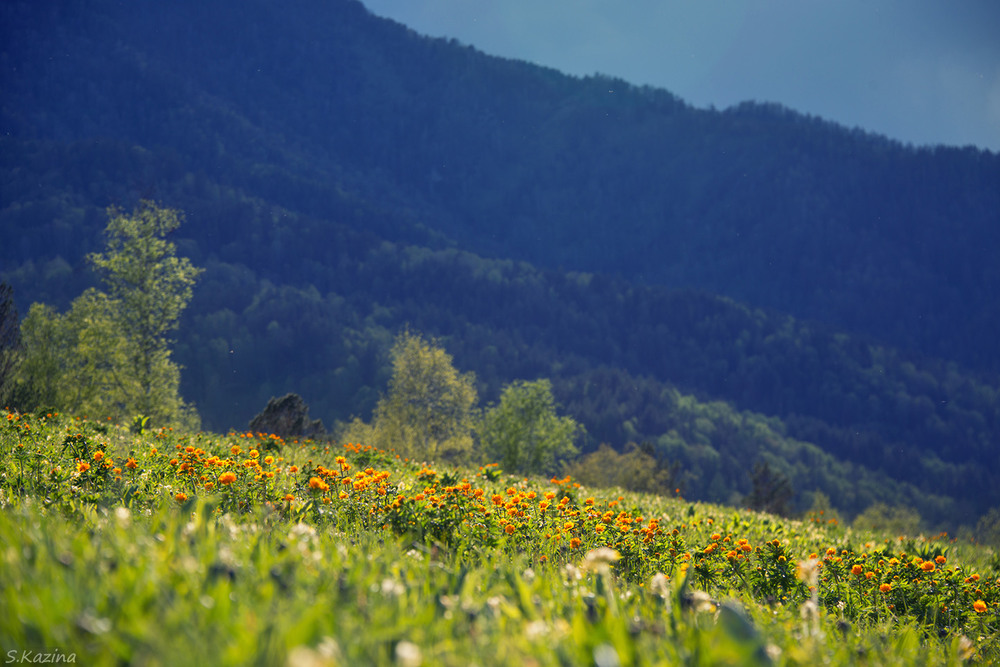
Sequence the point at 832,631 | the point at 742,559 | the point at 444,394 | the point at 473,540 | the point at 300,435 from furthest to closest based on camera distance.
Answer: the point at 444,394 < the point at 300,435 < the point at 742,559 < the point at 473,540 < the point at 832,631

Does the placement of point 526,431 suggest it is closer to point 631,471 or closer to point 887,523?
point 631,471

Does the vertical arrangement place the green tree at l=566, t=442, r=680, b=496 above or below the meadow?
below

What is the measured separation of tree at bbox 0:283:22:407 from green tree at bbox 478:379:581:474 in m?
30.7

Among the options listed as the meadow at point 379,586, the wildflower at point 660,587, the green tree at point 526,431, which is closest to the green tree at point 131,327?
the green tree at point 526,431

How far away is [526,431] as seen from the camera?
48.7 m

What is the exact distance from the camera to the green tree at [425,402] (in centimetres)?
5447

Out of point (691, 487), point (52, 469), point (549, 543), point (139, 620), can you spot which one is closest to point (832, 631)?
point (549, 543)

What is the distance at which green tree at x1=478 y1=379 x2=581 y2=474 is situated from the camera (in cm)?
4750

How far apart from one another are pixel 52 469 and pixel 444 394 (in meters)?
49.3

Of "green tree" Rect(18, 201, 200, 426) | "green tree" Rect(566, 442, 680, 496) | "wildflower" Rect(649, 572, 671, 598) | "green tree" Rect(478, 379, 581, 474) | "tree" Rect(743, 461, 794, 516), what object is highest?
"wildflower" Rect(649, 572, 671, 598)

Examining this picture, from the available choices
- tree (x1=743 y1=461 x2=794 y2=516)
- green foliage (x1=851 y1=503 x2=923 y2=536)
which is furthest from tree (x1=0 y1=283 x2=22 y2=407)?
tree (x1=743 y1=461 x2=794 y2=516)

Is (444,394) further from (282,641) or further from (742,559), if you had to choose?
(282,641)

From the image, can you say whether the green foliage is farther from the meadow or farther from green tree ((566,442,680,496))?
green tree ((566,442,680,496))

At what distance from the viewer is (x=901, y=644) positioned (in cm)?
328
